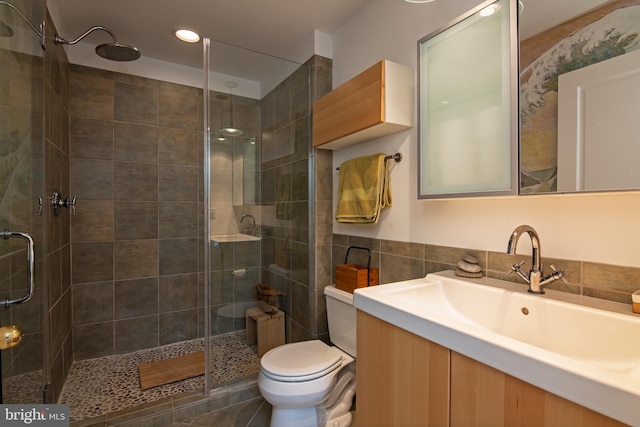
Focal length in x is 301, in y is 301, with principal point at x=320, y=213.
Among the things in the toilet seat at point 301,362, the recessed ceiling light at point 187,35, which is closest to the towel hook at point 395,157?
the toilet seat at point 301,362

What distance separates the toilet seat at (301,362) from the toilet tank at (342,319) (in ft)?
0.24

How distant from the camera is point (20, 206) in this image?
121cm

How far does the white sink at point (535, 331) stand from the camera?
542 mm

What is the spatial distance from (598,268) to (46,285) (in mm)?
2396

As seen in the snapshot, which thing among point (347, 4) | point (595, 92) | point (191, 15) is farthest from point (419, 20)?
point (191, 15)

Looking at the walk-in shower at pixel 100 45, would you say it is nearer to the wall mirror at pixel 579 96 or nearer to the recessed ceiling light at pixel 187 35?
the recessed ceiling light at pixel 187 35

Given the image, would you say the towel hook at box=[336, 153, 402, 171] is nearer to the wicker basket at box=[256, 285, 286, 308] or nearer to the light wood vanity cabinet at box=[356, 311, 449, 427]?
the light wood vanity cabinet at box=[356, 311, 449, 427]

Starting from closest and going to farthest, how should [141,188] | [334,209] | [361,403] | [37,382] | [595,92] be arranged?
[595,92] < [361,403] < [37,382] < [334,209] < [141,188]

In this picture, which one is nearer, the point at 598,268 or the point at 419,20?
the point at 598,268

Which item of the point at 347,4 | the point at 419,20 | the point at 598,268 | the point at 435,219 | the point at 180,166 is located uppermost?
the point at 347,4

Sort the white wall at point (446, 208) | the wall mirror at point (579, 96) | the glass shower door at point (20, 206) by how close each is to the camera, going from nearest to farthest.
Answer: the wall mirror at point (579, 96)
the white wall at point (446, 208)
the glass shower door at point (20, 206)

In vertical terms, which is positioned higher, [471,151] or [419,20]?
[419,20]

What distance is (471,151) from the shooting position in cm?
120

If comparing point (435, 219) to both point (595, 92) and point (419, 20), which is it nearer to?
point (595, 92)
